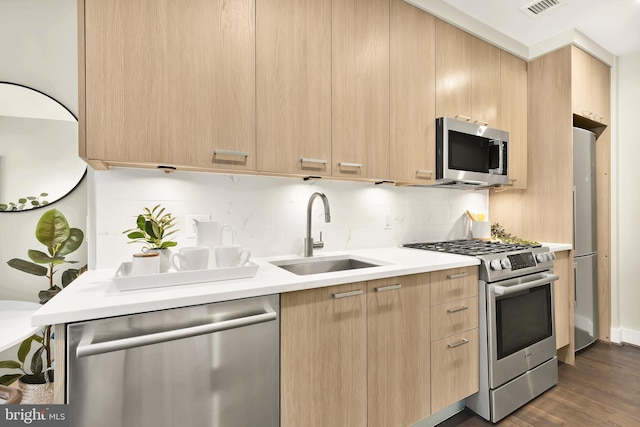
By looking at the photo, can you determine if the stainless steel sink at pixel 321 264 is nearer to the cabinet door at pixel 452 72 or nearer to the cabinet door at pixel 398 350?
the cabinet door at pixel 398 350

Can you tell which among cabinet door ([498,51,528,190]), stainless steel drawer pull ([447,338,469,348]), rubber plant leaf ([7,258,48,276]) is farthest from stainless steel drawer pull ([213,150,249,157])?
cabinet door ([498,51,528,190])

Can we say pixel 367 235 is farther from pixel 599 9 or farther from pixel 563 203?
pixel 599 9

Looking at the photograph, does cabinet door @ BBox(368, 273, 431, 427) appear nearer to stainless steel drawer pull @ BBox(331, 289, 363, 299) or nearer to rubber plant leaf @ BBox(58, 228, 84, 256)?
stainless steel drawer pull @ BBox(331, 289, 363, 299)

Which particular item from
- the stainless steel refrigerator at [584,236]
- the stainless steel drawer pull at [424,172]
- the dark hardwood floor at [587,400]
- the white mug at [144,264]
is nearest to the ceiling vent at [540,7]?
the stainless steel refrigerator at [584,236]

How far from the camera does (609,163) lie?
9.68 ft

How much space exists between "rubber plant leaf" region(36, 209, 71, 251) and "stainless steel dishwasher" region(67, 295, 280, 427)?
0.82 metres

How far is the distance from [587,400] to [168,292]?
8.70 ft

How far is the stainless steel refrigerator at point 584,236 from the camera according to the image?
2602 mm

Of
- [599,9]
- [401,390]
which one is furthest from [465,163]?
[401,390]

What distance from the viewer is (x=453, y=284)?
1745mm

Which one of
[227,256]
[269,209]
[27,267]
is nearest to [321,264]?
[269,209]

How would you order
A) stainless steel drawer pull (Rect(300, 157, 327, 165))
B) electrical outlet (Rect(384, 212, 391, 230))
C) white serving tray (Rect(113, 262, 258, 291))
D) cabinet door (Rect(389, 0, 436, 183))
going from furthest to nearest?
electrical outlet (Rect(384, 212, 391, 230)) < cabinet door (Rect(389, 0, 436, 183)) < stainless steel drawer pull (Rect(300, 157, 327, 165)) < white serving tray (Rect(113, 262, 258, 291))

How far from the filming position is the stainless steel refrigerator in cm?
260

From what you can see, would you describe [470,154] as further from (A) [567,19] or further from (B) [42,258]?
(B) [42,258]
